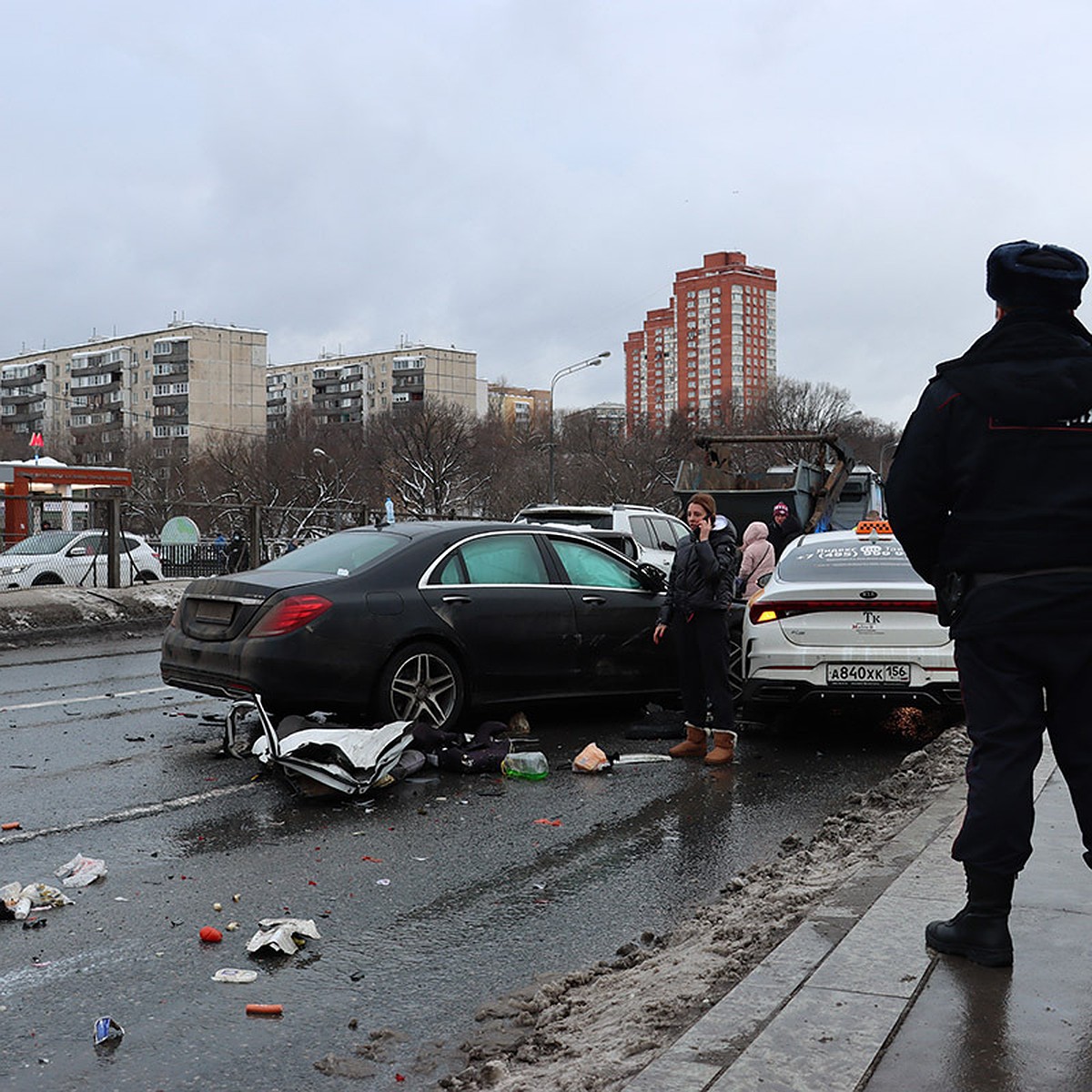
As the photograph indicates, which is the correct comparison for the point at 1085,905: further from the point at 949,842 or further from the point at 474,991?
the point at 474,991

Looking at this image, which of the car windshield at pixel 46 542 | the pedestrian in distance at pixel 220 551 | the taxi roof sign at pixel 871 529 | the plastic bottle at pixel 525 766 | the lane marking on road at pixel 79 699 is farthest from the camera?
the pedestrian in distance at pixel 220 551

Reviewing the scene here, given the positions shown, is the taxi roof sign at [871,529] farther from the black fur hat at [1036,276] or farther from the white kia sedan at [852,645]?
the black fur hat at [1036,276]

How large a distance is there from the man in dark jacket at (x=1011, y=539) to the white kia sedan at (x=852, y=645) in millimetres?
4945

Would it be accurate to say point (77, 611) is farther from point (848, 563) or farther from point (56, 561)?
point (848, 563)

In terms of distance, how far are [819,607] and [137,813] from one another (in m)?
4.74

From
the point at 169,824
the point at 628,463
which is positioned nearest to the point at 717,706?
the point at 169,824

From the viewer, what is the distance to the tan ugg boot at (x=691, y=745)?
848cm

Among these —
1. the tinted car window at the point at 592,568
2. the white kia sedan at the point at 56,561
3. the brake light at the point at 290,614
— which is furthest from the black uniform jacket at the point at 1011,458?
the white kia sedan at the point at 56,561

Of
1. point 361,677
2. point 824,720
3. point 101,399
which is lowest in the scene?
point 824,720

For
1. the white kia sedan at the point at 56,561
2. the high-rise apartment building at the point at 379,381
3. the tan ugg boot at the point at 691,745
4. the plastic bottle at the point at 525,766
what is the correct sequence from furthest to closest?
the high-rise apartment building at the point at 379,381 → the white kia sedan at the point at 56,561 → the tan ugg boot at the point at 691,745 → the plastic bottle at the point at 525,766

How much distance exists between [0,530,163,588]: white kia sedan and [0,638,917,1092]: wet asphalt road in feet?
41.2

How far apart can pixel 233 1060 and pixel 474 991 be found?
88 centimetres

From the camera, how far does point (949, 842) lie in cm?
543

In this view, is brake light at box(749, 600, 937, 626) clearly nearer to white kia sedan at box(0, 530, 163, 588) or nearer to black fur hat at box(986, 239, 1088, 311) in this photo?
black fur hat at box(986, 239, 1088, 311)
